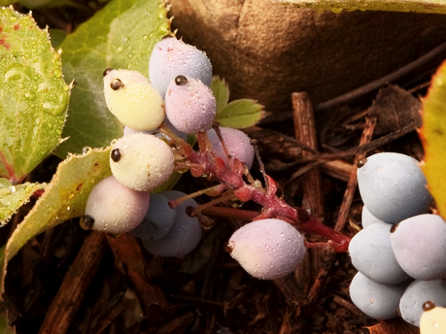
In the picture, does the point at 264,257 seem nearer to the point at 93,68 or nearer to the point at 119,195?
the point at 119,195

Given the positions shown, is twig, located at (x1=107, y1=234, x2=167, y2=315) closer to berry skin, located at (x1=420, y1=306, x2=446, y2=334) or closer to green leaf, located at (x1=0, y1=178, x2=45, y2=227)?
green leaf, located at (x1=0, y1=178, x2=45, y2=227)

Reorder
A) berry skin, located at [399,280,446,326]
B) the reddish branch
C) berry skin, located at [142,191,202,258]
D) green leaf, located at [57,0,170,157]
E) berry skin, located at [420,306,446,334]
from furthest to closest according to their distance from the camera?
green leaf, located at [57,0,170,157] < berry skin, located at [142,191,202,258] < the reddish branch < berry skin, located at [399,280,446,326] < berry skin, located at [420,306,446,334]

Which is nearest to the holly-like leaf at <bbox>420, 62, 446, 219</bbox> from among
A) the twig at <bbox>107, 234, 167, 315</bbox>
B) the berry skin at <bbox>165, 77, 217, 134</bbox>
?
the berry skin at <bbox>165, 77, 217, 134</bbox>

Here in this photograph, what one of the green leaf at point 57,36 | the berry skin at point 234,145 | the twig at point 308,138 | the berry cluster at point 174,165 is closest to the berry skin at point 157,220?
the berry cluster at point 174,165

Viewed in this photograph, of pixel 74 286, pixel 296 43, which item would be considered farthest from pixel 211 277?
pixel 296 43

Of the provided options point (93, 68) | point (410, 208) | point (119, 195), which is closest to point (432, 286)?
point (410, 208)

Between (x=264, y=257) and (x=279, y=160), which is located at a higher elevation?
(x=264, y=257)

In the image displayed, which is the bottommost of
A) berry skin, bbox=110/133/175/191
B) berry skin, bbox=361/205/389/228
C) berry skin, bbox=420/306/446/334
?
berry skin, bbox=361/205/389/228
